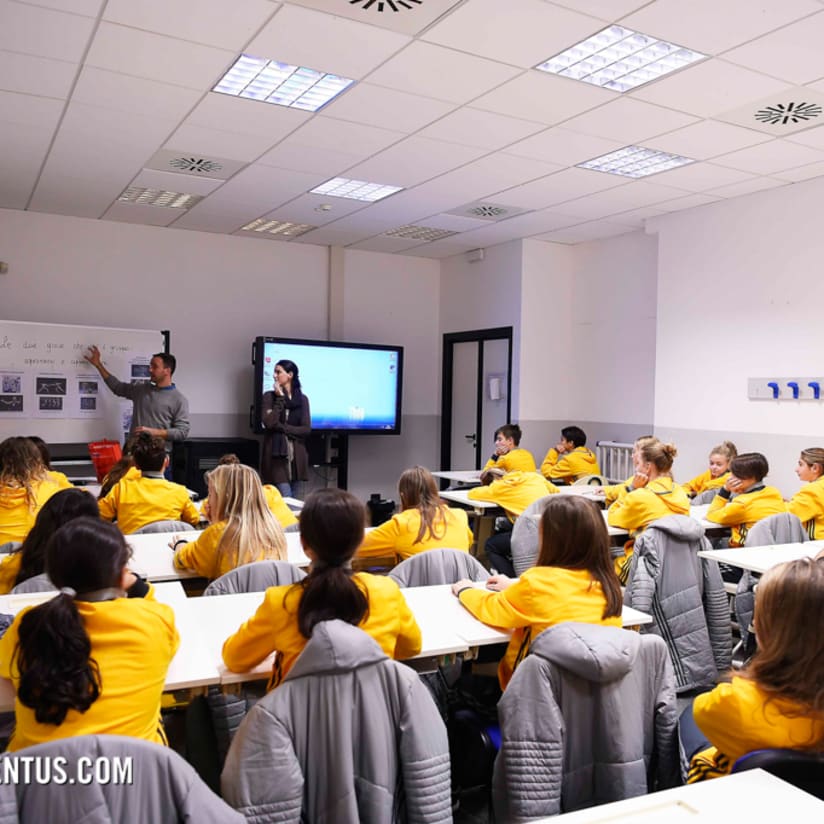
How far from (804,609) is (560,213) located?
554 cm

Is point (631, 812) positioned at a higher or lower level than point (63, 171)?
lower

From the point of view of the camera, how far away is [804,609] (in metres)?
1.52

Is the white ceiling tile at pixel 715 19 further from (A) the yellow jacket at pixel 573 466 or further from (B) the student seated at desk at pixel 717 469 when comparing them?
(A) the yellow jacket at pixel 573 466

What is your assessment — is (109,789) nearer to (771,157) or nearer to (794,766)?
(794,766)

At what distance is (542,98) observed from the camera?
4.08 meters

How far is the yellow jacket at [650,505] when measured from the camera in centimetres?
396

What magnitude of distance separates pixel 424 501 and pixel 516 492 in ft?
6.24

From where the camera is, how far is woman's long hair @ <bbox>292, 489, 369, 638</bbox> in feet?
6.16

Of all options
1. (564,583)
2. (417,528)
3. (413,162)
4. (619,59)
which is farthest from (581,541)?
(413,162)

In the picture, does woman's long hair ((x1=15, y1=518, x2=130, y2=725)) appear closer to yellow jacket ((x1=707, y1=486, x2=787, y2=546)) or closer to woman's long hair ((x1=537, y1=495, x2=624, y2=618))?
woman's long hair ((x1=537, y1=495, x2=624, y2=618))

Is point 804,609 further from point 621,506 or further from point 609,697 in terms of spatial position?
Answer: point 621,506

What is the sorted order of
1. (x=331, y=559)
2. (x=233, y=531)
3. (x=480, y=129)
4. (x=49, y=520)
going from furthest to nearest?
(x=480, y=129)
(x=233, y=531)
(x=49, y=520)
(x=331, y=559)

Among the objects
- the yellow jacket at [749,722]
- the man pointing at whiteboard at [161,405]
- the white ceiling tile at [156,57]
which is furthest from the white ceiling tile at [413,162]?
the yellow jacket at [749,722]

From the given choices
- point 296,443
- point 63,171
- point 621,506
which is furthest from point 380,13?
point 296,443
